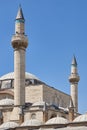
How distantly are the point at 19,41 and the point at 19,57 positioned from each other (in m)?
1.29

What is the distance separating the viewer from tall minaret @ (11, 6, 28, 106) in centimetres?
3731

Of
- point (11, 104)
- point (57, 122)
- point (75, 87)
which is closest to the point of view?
point (57, 122)

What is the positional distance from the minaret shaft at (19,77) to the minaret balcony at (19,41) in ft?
1.57

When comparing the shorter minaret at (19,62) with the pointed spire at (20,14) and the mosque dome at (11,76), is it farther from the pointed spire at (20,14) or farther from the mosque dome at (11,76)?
the mosque dome at (11,76)

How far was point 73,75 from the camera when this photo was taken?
4606 centimetres

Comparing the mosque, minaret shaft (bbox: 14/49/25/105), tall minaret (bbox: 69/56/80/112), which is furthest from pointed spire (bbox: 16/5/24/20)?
tall minaret (bbox: 69/56/80/112)

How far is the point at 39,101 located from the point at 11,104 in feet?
7.50

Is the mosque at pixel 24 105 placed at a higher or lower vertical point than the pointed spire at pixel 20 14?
lower

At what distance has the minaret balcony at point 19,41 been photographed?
125ft

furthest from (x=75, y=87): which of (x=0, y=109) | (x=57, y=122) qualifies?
(x=57, y=122)

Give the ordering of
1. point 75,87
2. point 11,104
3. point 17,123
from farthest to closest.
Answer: point 75,87 → point 11,104 → point 17,123

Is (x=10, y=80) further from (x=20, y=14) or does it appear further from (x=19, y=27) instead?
(x=20, y=14)

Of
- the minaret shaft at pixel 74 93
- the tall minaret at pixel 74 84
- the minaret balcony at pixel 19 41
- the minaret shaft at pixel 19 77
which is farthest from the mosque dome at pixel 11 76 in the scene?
the minaret shaft at pixel 19 77

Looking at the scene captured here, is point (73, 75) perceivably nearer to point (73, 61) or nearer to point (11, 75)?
point (73, 61)
